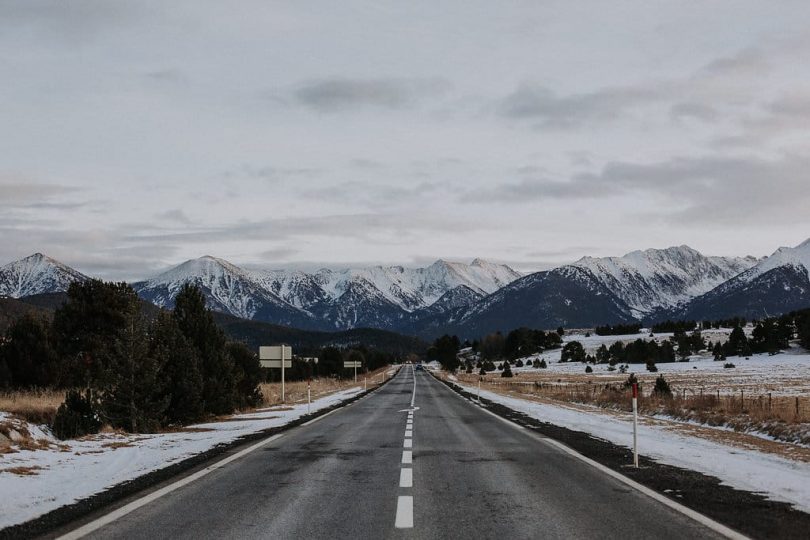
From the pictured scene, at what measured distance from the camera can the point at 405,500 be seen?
8930 mm

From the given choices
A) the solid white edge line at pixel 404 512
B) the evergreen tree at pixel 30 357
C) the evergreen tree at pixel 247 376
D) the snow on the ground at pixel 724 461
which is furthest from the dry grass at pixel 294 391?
the solid white edge line at pixel 404 512

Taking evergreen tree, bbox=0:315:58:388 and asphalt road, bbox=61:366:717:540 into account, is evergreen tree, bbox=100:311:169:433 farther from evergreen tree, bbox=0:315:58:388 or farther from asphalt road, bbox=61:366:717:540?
evergreen tree, bbox=0:315:58:388

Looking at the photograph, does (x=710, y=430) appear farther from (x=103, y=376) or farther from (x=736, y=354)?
(x=736, y=354)

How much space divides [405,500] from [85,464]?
6708 mm

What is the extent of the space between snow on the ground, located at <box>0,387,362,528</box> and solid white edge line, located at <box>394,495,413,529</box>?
407 centimetres

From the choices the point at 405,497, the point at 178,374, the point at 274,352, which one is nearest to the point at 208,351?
the point at 178,374

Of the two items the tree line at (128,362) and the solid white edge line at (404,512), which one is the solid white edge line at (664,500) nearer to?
the solid white edge line at (404,512)

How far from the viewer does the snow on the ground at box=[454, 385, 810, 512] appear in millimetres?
10078

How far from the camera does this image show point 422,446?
1566 centimetres

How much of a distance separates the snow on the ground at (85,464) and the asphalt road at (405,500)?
127 cm

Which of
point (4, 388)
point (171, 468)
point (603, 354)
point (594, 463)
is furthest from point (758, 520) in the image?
point (603, 354)

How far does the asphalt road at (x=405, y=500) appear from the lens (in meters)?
7.27

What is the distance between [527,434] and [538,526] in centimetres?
1124

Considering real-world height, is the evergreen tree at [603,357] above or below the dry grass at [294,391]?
below
